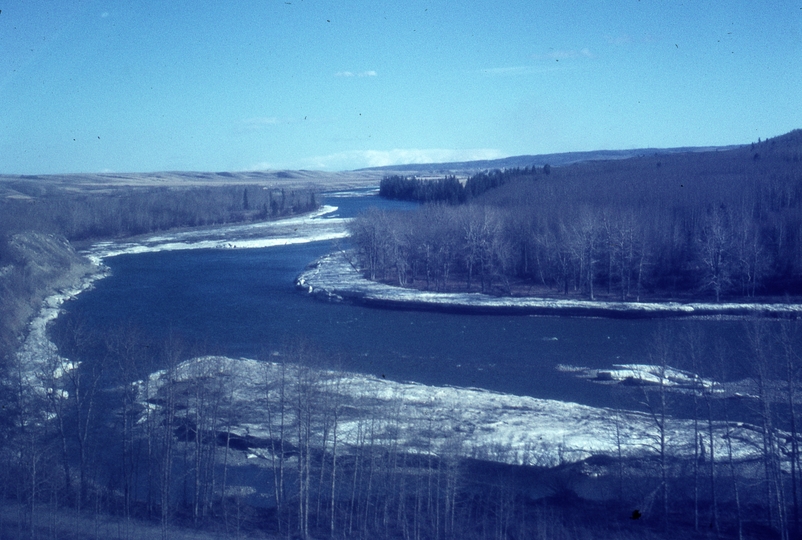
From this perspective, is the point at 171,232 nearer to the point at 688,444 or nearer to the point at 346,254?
the point at 346,254

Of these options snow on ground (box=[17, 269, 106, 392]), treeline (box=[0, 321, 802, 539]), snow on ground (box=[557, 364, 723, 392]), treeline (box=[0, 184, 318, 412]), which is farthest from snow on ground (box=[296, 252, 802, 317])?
treeline (box=[0, 321, 802, 539])

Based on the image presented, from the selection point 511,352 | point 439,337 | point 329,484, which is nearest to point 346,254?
point 439,337

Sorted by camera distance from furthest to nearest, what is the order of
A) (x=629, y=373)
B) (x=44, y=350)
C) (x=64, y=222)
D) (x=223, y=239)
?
1. (x=223, y=239)
2. (x=64, y=222)
3. (x=629, y=373)
4. (x=44, y=350)

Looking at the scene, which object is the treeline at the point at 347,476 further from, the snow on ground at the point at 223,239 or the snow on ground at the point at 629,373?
the snow on ground at the point at 223,239

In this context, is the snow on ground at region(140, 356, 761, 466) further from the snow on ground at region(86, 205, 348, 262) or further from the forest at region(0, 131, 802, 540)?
the snow on ground at region(86, 205, 348, 262)

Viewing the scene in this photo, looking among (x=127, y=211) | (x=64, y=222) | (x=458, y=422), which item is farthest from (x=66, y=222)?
(x=458, y=422)

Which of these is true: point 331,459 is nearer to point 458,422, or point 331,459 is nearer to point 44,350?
point 458,422

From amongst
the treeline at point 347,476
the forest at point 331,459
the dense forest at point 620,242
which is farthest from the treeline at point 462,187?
the treeline at point 347,476
